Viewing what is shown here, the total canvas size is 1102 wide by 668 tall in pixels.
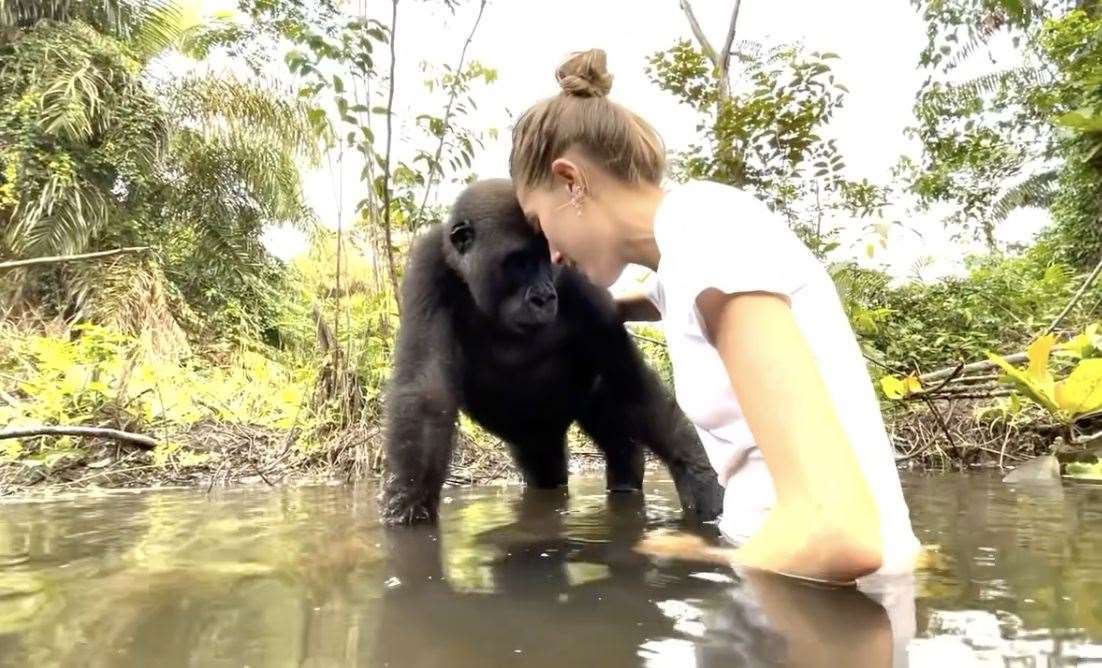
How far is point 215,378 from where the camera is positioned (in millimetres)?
8039

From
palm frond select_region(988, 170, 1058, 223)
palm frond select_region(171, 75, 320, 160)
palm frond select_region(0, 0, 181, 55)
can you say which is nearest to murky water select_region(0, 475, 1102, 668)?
palm frond select_region(171, 75, 320, 160)

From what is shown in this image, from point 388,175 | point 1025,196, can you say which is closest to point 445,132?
point 388,175

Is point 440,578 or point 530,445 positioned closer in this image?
point 440,578

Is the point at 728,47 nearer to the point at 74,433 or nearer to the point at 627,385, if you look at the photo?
the point at 627,385

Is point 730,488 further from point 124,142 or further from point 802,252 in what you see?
point 124,142

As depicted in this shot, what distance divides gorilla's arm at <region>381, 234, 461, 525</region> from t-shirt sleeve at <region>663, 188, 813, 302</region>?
56.7 inches

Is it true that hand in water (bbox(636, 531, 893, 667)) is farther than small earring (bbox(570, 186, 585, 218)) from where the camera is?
No

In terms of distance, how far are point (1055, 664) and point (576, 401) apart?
2.64m

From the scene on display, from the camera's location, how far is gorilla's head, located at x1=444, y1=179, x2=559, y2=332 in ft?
10.2

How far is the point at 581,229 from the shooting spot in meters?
2.14

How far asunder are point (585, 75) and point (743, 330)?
3.32ft

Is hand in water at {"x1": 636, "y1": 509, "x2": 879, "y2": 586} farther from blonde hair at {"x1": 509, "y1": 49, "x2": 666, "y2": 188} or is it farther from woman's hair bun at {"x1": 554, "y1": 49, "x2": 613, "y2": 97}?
woman's hair bun at {"x1": 554, "y1": 49, "x2": 613, "y2": 97}

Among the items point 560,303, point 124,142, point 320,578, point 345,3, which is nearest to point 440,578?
point 320,578

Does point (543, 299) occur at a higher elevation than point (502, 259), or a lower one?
lower
